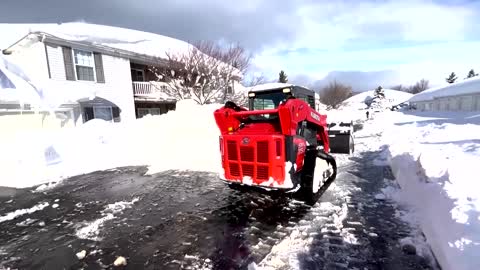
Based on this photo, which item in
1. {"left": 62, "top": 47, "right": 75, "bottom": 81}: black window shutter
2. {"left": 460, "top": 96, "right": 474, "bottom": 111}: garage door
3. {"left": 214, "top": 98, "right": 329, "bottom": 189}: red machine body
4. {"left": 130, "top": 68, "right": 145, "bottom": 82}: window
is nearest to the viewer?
{"left": 214, "top": 98, "right": 329, "bottom": 189}: red machine body

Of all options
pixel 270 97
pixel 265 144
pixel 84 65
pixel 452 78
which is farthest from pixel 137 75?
pixel 452 78

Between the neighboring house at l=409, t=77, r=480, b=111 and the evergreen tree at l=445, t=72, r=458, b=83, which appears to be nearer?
the neighboring house at l=409, t=77, r=480, b=111

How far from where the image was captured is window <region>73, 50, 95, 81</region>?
16109mm

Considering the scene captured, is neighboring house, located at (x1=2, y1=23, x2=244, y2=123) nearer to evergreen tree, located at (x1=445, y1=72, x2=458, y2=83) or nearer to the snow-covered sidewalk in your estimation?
the snow-covered sidewalk

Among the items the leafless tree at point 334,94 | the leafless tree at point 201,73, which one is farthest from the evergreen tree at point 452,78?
the leafless tree at point 201,73

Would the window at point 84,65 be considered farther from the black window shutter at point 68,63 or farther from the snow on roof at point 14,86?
the snow on roof at point 14,86

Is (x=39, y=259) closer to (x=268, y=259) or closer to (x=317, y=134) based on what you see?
(x=268, y=259)

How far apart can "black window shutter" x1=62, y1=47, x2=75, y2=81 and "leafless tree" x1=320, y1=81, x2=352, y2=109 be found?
172 feet

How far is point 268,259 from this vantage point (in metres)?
3.84

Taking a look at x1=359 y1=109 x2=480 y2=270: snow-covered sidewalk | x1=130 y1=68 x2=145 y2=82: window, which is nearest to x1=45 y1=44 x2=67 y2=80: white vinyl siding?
x1=130 y1=68 x2=145 y2=82: window

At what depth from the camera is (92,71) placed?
1686 cm

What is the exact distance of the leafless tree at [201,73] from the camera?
60.1 ft

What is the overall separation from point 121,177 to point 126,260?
17.1ft

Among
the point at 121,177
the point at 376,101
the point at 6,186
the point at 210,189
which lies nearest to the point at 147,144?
the point at 121,177
